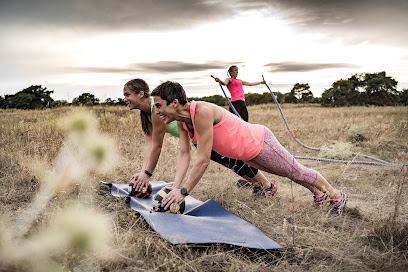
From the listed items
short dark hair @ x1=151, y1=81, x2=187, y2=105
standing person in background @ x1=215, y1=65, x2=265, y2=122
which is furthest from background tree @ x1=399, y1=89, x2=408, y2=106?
short dark hair @ x1=151, y1=81, x2=187, y2=105

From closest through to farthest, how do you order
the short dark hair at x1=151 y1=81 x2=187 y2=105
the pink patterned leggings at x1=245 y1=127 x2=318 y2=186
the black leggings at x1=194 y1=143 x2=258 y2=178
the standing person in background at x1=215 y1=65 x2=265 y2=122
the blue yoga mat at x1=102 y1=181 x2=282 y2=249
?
1. the blue yoga mat at x1=102 y1=181 x2=282 y2=249
2. the short dark hair at x1=151 y1=81 x2=187 y2=105
3. the pink patterned leggings at x1=245 y1=127 x2=318 y2=186
4. the black leggings at x1=194 y1=143 x2=258 y2=178
5. the standing person in background at x1=215 y1=65 x2=265 y2=122

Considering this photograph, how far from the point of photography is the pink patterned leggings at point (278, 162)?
107 inches

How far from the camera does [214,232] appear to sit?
222 centimetres

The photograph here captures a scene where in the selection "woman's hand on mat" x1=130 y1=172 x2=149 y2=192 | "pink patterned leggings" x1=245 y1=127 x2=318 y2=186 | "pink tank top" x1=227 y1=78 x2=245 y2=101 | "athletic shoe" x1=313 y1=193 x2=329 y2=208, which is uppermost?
"pink tank top" x1=227 y1=78 x2=245 y2=101

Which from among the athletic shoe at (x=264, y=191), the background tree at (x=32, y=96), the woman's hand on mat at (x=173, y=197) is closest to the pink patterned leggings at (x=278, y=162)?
the athletic shoe at (x=264, y=191)

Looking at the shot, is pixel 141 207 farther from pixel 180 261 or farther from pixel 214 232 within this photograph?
pixel 180 261

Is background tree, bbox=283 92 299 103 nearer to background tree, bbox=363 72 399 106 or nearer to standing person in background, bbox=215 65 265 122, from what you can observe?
background tree, bbox=363 72 399 106

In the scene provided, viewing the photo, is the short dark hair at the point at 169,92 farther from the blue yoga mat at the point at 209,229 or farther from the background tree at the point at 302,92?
the background tree at the point at 302,92

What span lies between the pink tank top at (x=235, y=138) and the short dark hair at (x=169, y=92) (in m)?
0.33

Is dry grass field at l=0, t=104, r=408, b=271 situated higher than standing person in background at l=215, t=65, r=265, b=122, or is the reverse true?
standing person in background at l=215, t=65, r=265, b=122

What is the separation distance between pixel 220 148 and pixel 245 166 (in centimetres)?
74

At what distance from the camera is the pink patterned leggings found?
2.71 meters

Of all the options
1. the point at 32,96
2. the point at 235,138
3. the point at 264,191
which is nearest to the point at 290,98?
the point at 32,96

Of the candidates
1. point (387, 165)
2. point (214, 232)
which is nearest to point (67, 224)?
point (214, 232)
